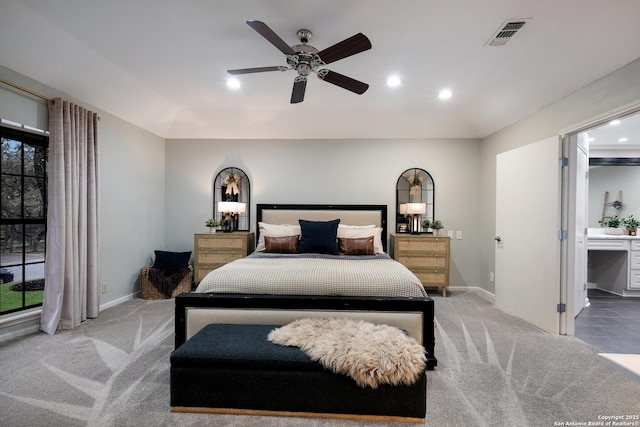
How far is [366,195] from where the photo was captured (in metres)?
4.94

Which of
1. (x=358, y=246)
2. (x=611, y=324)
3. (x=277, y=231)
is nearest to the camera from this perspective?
(x=611, y=324)

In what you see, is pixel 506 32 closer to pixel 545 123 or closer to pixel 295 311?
pixel 545 123

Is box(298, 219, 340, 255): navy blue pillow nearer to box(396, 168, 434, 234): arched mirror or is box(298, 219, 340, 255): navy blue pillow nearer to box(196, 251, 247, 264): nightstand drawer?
box(196, 251, 247, 264): nightstand drawer

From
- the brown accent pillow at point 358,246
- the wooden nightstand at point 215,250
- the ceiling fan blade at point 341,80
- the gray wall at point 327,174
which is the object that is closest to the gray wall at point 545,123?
the gray wall at point 327,174

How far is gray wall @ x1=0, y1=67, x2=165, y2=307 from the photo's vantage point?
3738 mm

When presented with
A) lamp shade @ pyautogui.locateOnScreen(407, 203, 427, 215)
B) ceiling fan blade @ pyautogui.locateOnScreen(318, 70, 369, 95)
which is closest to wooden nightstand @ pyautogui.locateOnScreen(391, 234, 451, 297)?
lamp shade @ pyautogui.locateOnScreen(407, 203, 427, 215)

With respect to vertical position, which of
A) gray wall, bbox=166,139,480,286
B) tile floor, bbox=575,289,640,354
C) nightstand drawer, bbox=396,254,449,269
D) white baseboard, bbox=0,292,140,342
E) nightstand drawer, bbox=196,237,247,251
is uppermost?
gray wall, bbox=166,139,480,286

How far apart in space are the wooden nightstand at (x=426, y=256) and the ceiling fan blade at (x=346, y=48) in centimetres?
284

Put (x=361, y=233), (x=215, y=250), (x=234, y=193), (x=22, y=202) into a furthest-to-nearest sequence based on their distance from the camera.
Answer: (x=234, y=193)
(x=215, y=250)
(x=361, y=233)
(x=22, y=202)

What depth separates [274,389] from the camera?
5.85 ft

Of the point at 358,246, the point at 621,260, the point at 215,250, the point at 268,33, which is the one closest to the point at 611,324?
the point at 621,260

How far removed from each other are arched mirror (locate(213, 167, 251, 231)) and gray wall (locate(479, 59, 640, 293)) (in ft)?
12.4

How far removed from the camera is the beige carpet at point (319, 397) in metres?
1.77

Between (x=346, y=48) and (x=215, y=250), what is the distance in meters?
3.41
